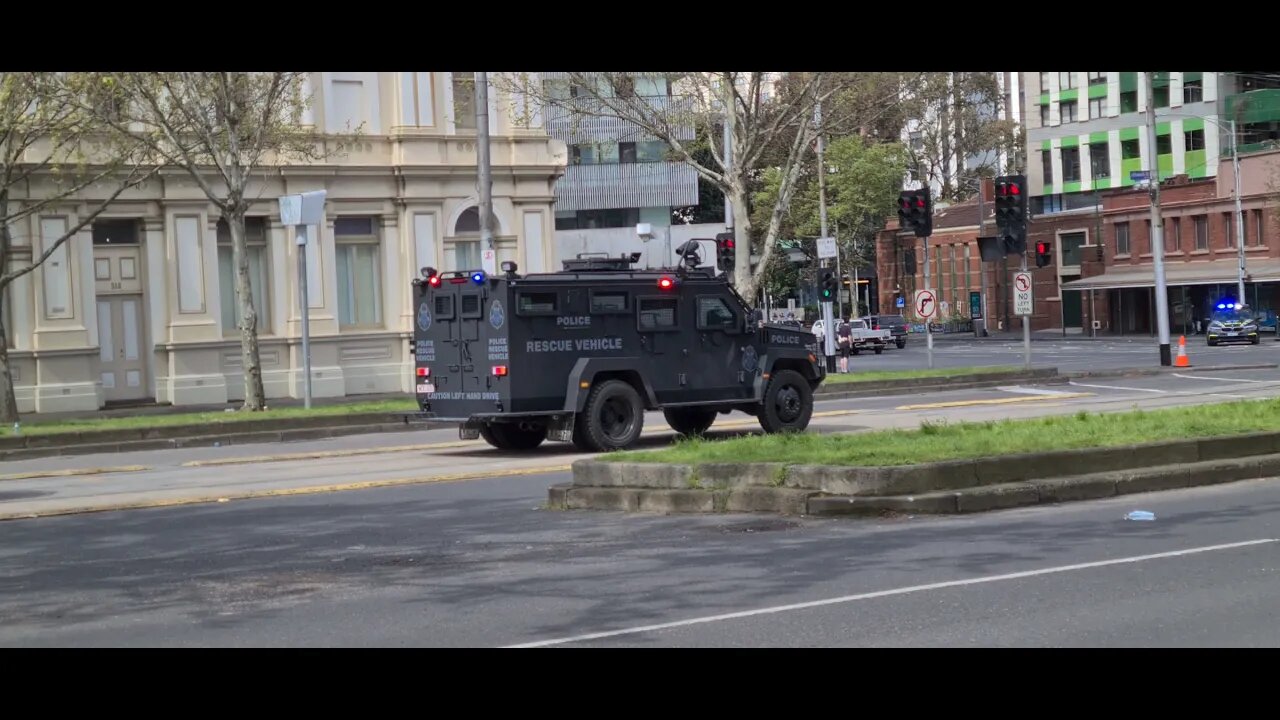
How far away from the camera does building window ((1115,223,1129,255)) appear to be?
3098 inches

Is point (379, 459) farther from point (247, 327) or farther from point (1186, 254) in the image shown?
point (1186, 254)

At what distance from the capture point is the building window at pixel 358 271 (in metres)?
38.7

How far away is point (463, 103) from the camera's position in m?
38.5

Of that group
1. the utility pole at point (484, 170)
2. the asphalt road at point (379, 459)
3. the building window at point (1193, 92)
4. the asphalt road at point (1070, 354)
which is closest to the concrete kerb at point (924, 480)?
the asphalt road at point (379, 459)

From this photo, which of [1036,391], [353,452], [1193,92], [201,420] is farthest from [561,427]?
[1193,92]

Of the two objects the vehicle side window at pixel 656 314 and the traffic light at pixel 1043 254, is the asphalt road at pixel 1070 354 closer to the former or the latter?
the traffic light at pixel 1043 254

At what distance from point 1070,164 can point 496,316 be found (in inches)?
2684

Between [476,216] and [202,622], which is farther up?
[476,216]

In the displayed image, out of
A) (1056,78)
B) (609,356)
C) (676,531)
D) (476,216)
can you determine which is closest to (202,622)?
(676,531)

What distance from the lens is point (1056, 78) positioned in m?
82.4

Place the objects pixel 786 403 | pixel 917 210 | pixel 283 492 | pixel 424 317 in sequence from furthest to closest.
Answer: pixel 917 210 < pixel 786 403 < pixel 424 317 < pixel 283 492

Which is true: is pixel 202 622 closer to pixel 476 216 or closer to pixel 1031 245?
pixel 476 216

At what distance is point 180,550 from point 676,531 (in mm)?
3967

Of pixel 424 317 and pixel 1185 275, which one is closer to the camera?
pixel 424 317
